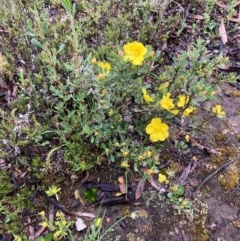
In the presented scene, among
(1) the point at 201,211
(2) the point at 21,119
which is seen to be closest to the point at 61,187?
(2) the point at 21,119

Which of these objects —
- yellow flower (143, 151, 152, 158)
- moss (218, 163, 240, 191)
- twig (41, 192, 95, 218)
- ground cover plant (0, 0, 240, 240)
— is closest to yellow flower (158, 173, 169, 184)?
ground cover plant (0, 0, 240, 240)

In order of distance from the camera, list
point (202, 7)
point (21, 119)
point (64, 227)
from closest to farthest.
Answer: point (64, 227)
point (21, 119)
point (202, 7)

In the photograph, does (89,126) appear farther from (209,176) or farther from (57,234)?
(209,176)

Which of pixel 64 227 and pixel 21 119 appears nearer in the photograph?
pixel 64 227

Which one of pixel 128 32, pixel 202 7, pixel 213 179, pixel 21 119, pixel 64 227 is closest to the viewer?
pixel 64 227

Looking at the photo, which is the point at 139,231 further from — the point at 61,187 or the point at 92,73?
the point at 92,73

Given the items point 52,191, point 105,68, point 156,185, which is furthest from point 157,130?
point 52,191

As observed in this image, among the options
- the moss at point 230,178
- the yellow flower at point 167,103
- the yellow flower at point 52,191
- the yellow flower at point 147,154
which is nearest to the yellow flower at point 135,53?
the yellow flower at point 167,103
